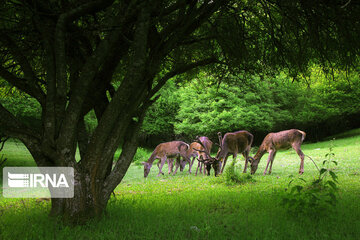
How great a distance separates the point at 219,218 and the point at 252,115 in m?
25.3

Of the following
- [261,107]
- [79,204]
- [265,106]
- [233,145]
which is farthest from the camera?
[265,106]

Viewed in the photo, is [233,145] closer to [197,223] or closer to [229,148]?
[229,148]

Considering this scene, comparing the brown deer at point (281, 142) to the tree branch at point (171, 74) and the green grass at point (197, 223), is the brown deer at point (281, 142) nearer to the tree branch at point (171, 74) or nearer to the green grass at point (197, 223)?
the green grass at point (197, 223)

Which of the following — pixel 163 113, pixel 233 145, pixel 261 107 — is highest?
pixel 163 113


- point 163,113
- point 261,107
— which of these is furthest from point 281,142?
point 163,113

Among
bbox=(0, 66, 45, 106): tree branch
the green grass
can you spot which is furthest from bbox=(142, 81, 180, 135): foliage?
bbox=(0, 66, 45, 106): tree branch

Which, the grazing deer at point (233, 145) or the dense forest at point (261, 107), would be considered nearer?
the grazing deer at point (233, 145)

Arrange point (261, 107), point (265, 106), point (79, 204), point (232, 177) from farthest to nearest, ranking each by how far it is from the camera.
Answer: point (265, 106), point (261, 107), point (232, 177), point (79, 204)

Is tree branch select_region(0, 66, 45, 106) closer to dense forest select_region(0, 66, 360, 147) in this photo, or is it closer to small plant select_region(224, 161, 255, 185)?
small plant select_region(224, 161, 255, 185)

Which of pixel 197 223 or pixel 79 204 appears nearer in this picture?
pixel 79 204

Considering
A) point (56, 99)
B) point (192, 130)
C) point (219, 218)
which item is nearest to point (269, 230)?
point (219, 218)

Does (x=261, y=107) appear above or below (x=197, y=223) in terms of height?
above

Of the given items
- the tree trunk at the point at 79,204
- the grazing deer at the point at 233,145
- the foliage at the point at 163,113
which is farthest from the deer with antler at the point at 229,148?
the foliage at the point at 163,113

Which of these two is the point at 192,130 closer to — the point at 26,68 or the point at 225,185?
the point at 225,185
